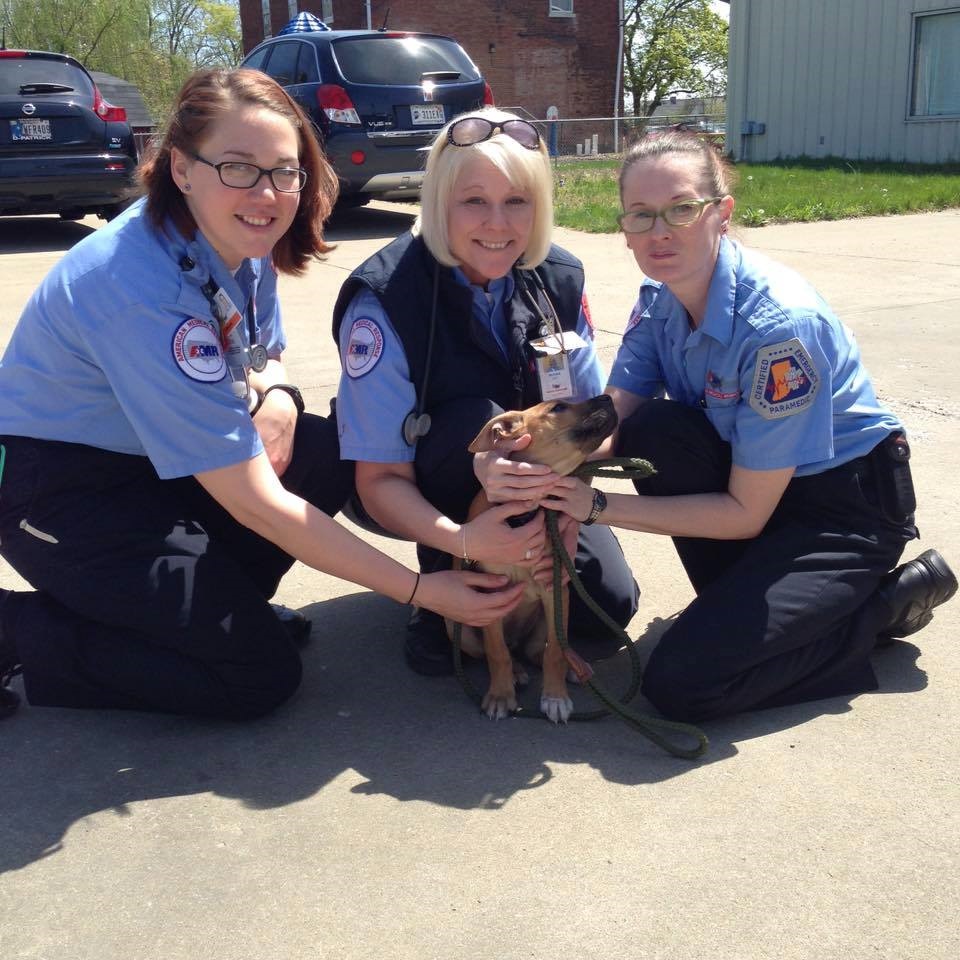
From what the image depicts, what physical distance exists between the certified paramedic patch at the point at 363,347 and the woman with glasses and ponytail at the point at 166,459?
0.28 metres

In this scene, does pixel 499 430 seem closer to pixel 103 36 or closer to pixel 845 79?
pixel 845 79

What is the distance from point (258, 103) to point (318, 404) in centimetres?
283

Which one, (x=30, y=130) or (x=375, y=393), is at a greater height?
(x=30, y=130)

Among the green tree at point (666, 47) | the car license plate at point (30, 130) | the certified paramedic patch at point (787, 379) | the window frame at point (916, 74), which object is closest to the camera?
the certified paramedic patch at point (787, 379)

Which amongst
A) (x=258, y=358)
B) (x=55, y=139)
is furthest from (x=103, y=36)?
(x=258, y=358)

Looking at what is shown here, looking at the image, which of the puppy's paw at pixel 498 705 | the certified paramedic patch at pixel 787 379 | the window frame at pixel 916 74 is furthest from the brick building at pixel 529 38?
the puppy's paw at pixel 498 705

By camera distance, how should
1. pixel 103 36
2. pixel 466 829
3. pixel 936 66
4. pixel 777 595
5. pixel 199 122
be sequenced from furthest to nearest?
pixel 103 36, pixel 936 66, pixel 777 595, pixel 199 122, pixel 466 829

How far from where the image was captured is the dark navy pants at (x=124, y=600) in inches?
108

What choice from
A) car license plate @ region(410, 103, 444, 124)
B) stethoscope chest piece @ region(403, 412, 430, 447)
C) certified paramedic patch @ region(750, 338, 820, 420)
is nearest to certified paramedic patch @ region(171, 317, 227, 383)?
stethoscope chest piece @ region(403, 412, 430, 447)

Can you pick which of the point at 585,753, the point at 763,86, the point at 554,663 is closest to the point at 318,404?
the point at 554,663

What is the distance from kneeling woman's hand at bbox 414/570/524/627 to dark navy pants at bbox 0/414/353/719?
427 millimetres

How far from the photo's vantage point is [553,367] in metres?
3.10

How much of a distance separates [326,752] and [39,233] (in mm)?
10559

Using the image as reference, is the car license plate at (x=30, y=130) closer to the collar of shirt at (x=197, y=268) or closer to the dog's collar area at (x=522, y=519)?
the collar of shirt at (x=197, y=268)
